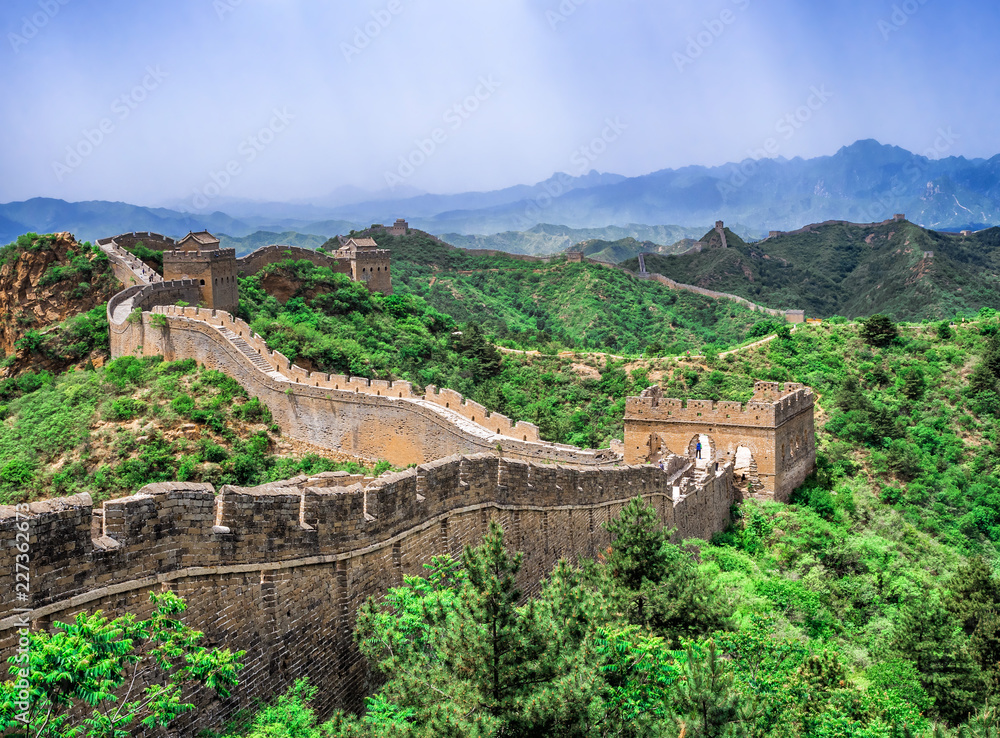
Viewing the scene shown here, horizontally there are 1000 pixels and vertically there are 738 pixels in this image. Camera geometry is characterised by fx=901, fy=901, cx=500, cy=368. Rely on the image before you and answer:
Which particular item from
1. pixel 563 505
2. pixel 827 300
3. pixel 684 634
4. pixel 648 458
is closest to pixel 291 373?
pixel 648 458

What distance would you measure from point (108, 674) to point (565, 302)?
6295 cm

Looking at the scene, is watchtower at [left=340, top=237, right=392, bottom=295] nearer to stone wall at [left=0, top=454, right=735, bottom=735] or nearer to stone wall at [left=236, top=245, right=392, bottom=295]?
stone wall at [left=236, top=245, right=392, bottom=295]

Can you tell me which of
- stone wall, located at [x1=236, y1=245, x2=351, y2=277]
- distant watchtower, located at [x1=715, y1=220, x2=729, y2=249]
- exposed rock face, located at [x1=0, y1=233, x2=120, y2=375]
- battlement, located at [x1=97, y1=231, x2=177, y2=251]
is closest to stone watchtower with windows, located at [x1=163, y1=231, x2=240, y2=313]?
stone wall, located at [x1=236, y1=245, x2=351, y2=277]

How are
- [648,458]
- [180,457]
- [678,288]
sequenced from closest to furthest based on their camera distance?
[180,457]
[648,458]
[678,288]

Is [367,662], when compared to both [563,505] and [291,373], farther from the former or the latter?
[291,373]

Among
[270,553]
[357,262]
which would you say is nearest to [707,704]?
[270,553]

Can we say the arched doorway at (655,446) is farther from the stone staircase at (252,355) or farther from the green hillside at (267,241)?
the green hillside at (267,241)

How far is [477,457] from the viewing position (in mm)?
11383

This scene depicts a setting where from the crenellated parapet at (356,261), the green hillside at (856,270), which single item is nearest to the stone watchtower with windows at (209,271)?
the crenellated parapet at (356,261)

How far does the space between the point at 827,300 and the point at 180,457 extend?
7665 cm

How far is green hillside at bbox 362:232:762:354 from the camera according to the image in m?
61.5

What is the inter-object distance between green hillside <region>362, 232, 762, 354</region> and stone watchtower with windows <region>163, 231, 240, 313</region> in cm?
2196

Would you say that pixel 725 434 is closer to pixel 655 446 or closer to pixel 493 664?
pixel 655 446

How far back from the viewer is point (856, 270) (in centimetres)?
9456
